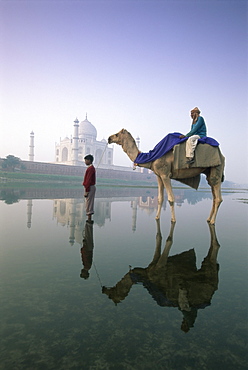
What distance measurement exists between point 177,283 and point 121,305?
67 cm

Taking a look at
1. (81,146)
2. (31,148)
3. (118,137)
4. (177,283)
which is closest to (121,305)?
(177,283)

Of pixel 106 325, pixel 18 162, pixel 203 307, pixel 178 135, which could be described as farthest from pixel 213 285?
pixel 18 162

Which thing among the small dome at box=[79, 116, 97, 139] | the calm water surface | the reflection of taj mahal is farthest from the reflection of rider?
the small dome at box=[79, 116, 97, 139]

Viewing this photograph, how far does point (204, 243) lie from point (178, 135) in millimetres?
2741

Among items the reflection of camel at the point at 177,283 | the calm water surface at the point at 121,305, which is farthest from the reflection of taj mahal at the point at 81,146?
the reflection of camel at the point at 177,283

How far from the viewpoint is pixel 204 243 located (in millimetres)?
3936

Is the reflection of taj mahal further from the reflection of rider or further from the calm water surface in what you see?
the calm water surface

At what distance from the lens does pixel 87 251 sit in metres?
3.31

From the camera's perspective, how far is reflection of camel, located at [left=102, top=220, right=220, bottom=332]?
6.26ft

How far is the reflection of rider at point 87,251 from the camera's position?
8.40 feet

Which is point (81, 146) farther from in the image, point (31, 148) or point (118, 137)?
point (118, 137)

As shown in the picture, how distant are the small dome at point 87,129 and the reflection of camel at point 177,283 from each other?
76393 mm

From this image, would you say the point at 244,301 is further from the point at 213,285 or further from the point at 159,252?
the point at 159,252

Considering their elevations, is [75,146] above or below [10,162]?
above
